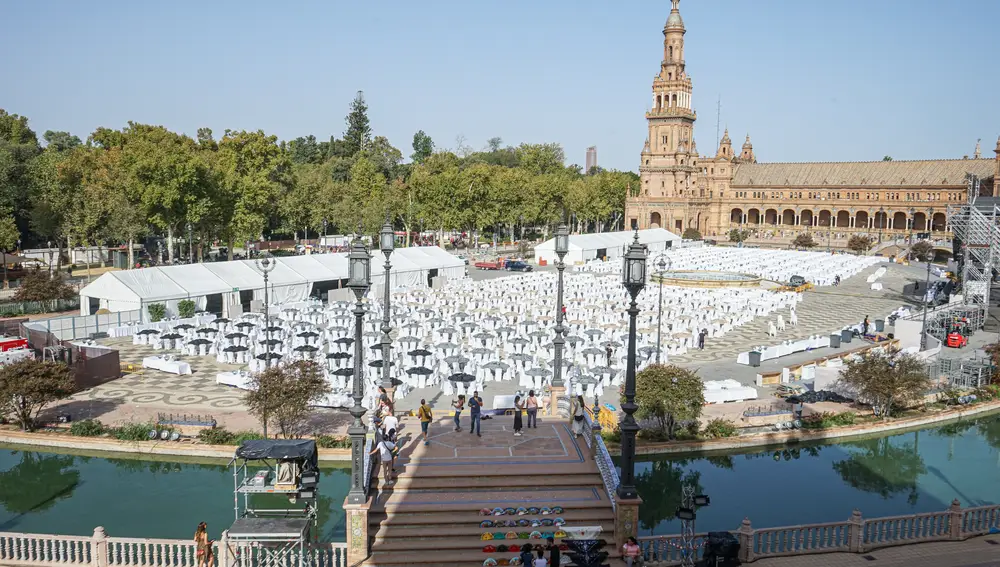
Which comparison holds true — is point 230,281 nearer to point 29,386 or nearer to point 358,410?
point 29,386

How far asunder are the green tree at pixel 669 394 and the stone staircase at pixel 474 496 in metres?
4.64

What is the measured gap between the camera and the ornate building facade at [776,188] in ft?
337

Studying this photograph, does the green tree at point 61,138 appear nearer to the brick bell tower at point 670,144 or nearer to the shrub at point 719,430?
the brick bell tower at point 670,144

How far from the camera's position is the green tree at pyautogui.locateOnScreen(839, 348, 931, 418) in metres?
22.6

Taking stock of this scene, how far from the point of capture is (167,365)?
26781 mm

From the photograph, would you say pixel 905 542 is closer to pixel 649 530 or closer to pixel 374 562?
pixel 649 530

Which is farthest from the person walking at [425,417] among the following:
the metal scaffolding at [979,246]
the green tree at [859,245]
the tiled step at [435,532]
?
the green tree at [859,245]

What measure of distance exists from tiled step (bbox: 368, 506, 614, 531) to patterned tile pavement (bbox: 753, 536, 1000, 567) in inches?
116

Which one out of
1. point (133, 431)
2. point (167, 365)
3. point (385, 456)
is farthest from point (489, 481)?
point (167, 365)

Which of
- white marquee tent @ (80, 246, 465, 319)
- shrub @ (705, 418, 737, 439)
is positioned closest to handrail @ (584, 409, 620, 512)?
shrub @ (705, 418, 737, 439)

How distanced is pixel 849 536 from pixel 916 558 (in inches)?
45.1

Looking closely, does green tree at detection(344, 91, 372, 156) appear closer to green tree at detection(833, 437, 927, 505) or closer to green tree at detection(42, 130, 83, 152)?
green tree at detection(42, 130, 83, 152)

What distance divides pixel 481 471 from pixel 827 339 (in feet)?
75.4

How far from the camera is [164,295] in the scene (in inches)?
1401
